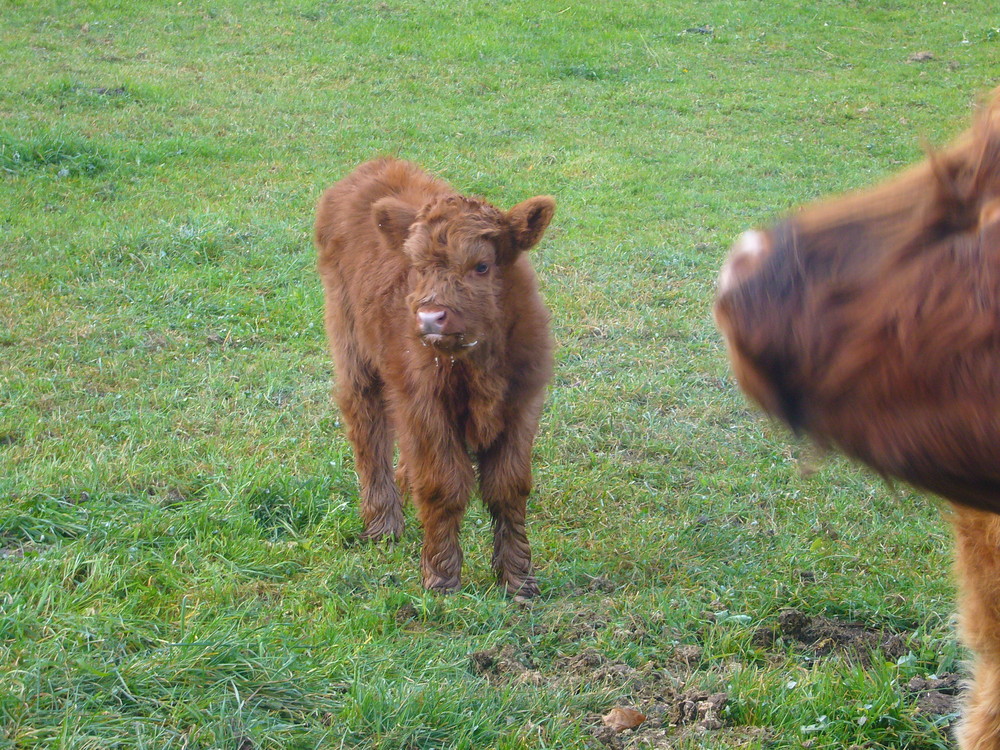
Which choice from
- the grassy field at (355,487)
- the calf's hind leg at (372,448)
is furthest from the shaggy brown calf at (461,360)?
the calf's hind leg at (372,448)

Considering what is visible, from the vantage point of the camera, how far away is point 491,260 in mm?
4730

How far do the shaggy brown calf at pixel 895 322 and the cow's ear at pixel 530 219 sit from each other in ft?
10.1

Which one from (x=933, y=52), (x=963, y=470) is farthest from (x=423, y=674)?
(x=933, y=52)

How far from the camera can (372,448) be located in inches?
214

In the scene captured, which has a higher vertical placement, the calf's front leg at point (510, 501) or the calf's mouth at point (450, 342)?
the calf's mouth at point (450, 342)

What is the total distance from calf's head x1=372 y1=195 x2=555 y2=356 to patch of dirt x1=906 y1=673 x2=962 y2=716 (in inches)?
88.2

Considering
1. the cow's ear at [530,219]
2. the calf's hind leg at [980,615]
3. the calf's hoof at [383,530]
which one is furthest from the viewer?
the calf's hoof at [383,530]

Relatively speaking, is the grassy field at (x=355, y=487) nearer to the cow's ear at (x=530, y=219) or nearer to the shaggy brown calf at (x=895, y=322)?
the shaggy brown calf at (x=895, y=322)

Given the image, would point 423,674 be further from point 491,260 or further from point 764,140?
point 764,140

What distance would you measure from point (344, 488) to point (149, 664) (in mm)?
2440

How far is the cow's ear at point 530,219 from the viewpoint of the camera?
475cm

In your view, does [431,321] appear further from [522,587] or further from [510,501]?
[522,587]

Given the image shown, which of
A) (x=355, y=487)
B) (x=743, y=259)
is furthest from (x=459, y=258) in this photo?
(x=743, y=259)

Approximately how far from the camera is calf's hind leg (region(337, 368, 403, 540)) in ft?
17.3
